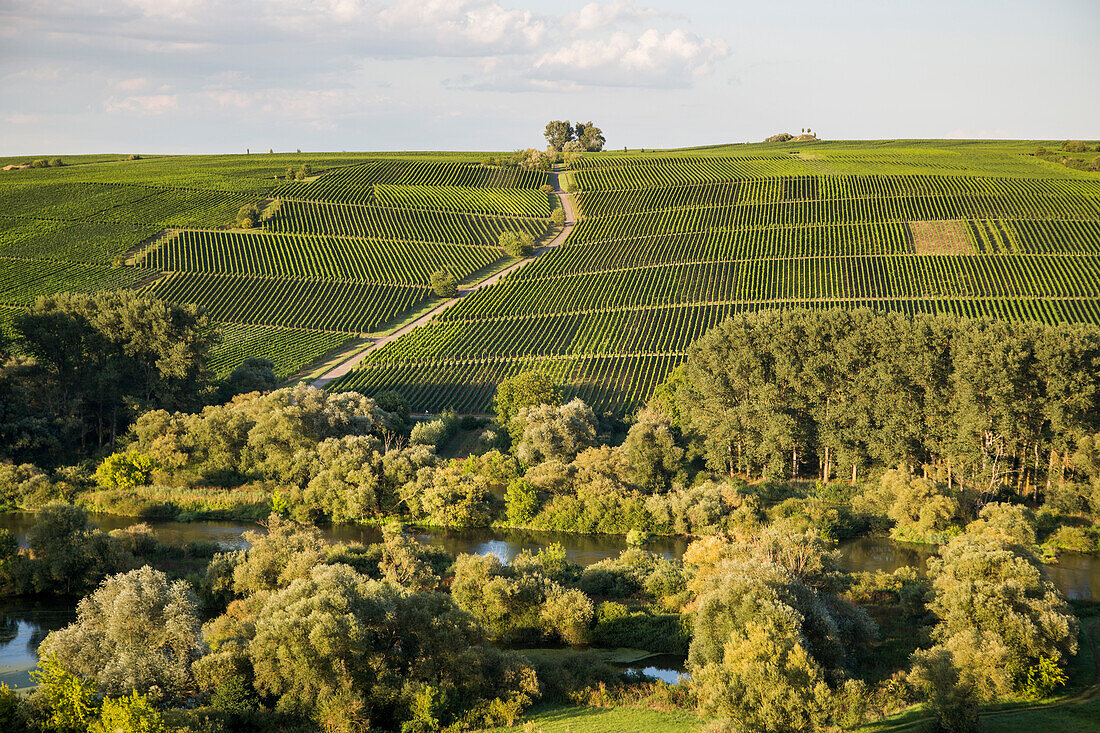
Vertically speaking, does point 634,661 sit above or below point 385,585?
below

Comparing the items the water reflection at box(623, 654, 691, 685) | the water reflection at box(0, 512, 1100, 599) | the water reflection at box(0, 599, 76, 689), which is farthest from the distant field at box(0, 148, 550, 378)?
the water reflection at box(623, 654, 691, 685)

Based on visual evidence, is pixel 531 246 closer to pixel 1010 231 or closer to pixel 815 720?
pixel 1010 231

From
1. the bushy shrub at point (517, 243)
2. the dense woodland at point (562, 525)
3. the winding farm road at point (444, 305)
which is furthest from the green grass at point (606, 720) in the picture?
the bushy shrub at point (517, 243)

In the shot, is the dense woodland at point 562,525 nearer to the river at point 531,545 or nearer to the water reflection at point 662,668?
the water reflection at point 662,668

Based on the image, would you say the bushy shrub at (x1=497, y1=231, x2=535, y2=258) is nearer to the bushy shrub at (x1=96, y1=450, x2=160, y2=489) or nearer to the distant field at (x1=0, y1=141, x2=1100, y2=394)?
the distant field at (x1=0, y1=141, x2=1100, y2=394)

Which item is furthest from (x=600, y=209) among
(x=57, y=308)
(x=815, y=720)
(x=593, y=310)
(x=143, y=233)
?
(x=815, y=720)

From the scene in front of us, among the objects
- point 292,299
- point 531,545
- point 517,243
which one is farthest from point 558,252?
point 531,545
